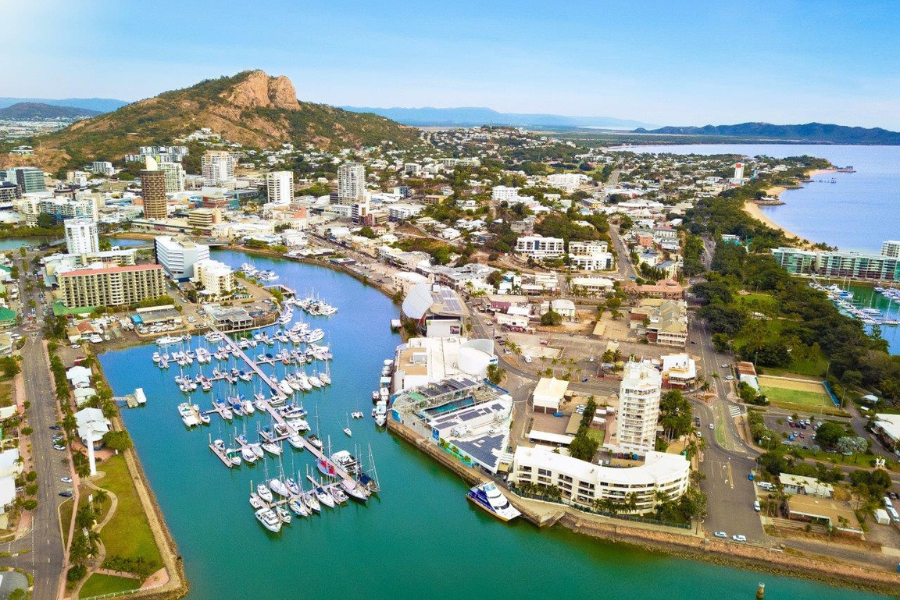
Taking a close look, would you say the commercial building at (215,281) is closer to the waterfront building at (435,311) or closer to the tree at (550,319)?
the waterfront building at (435,311)

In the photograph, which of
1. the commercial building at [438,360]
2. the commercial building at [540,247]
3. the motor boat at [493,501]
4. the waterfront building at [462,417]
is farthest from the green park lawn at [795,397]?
the commercial building at [540,247]

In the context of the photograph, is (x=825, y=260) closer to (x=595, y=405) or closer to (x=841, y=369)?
(x=841, y=369)

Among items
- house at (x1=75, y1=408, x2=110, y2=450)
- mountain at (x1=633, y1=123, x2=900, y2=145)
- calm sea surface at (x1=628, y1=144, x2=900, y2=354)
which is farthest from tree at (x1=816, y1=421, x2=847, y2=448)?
mountain at (x1=633, y1=123, x2=900, y2=145)

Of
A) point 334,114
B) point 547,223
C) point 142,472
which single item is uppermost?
point 334,114

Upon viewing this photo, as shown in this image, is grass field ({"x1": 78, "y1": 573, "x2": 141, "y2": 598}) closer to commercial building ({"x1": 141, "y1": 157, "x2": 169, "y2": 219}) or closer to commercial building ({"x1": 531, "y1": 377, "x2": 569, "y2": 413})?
commercial building ({"x1": 531, "y1": 377, "x2": 569, "y2": 413})

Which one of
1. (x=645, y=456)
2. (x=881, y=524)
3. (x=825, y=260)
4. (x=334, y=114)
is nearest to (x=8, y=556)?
(x=645, y=456)

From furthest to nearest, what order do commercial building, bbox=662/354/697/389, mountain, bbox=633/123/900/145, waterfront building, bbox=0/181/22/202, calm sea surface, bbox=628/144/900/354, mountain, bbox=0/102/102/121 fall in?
mountain, bbox=633/123/900/145 < mountain, bbox=0/102/102/121 < waterfront building, bbox=0/181/22/202 < calm sea surface, bbox=628/144/900/354 < commercial building, bbox=662/354/697/389

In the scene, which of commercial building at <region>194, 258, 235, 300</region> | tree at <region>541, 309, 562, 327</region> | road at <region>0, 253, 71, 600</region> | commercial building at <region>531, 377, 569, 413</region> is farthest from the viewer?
commercial building at <region>194, 258, 235, 300</region>

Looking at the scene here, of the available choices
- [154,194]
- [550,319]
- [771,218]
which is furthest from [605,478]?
[771,218]
